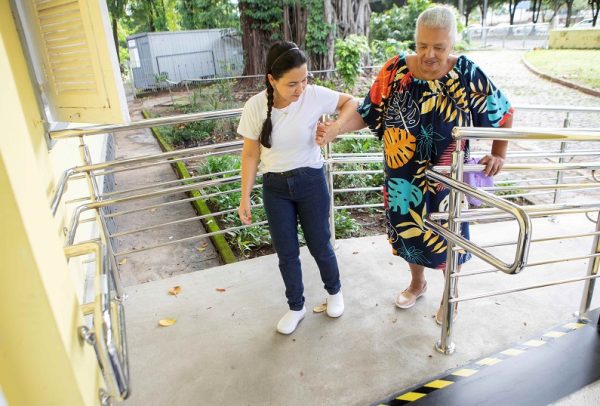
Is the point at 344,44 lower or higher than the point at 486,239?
higher

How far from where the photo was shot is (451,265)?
81.5 inches

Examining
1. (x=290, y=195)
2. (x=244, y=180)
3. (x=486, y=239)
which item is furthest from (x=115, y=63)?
(x=486, y=239)

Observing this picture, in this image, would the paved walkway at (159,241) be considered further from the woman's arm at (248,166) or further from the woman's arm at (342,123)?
the woman's arm at (342,123)

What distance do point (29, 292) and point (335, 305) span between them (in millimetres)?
1850

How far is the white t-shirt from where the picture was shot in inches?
81.7

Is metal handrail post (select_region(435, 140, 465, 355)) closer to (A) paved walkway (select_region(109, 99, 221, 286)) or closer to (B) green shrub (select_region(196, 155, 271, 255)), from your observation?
(B) green shrub (select_region(196, 155, 271, 255))

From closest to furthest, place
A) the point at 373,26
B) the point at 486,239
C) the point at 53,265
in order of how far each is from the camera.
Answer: the point at 53,265 → the point at 486,239 → the point at 373,26

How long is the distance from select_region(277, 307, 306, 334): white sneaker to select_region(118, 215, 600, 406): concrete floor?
0.15 feet

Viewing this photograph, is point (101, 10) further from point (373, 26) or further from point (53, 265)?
point (373, 26)

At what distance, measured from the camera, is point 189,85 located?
16.1 m

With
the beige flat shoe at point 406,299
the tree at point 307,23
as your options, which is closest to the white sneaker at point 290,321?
the beige flat shoe at point 406,299

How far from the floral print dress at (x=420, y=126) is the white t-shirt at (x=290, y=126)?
1.03ft

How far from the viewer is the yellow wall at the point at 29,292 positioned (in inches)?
33.5

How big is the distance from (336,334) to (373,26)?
1539 cm
